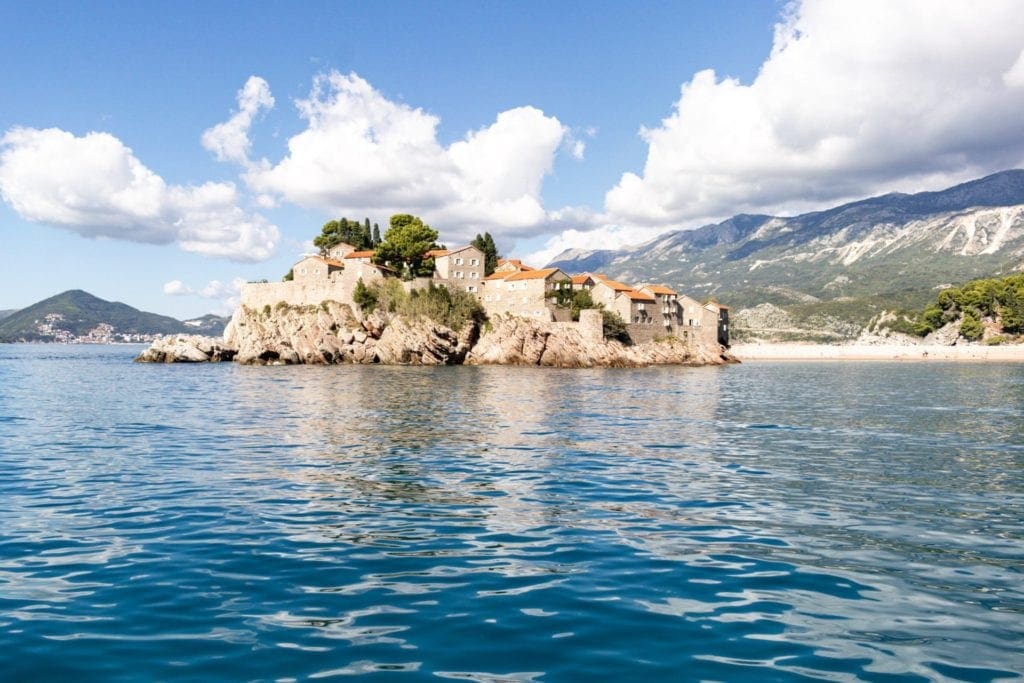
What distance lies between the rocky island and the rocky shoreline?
161 mm

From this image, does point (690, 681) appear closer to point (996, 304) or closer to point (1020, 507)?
point (1020, 507)

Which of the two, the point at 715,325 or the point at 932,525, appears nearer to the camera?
the point at 932,525

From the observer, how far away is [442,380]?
62.0m

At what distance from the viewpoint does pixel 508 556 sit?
1150cm

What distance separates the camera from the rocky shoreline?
98625mm

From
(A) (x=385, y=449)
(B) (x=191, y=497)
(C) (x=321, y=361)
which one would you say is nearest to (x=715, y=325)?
(C) (x=321, y=361)

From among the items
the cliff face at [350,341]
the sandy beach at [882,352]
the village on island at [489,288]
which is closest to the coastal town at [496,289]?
the village on island at [489,288]

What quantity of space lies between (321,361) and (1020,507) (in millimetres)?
92563

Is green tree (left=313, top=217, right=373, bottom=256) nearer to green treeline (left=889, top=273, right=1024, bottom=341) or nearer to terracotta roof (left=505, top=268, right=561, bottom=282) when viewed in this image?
terracotta roof (left=505, top=268, right=561, bottom=282)

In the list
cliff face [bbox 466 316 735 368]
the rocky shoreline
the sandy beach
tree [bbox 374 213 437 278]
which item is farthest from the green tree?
the sandy beach

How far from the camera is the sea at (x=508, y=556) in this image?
7598 mm

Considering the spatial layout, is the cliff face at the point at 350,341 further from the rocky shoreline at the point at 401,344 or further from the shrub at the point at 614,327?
the shrub at the point at 614,327

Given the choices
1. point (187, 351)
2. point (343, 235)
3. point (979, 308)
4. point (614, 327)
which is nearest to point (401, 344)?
point (614, 327)

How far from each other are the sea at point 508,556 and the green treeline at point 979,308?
154 m
